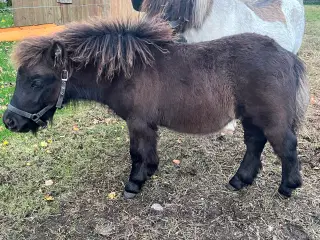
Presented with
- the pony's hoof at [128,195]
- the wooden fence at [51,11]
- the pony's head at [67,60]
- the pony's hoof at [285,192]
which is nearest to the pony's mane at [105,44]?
the pony's head at [67,60]

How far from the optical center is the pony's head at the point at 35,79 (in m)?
2.63

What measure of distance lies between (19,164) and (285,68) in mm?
2635

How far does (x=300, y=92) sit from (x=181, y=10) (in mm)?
1613

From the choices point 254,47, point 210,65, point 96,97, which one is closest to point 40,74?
point 96,97

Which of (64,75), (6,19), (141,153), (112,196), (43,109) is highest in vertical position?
(64,75)

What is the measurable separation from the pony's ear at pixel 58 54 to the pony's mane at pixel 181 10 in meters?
1.40

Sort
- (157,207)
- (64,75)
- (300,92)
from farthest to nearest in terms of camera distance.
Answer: (157,207)
(300,92)
(64,75)

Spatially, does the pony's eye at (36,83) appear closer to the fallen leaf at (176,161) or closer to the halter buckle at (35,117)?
the halter buckle at (35,117)

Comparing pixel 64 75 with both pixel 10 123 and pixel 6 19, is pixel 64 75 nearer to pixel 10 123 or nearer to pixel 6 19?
pixel 10 123

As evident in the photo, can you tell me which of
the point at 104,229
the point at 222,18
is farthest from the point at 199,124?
the point at 222,18

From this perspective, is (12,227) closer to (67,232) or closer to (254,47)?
(67,232)

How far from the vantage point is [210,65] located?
2742 mm

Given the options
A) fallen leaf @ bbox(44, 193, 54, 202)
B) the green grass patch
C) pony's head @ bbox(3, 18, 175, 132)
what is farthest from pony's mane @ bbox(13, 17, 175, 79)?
the green grass patch

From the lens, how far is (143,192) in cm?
315
